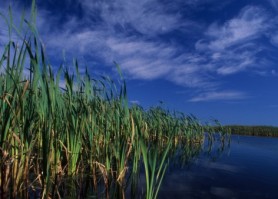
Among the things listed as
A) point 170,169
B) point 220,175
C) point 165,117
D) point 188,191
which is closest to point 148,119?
point 165,117

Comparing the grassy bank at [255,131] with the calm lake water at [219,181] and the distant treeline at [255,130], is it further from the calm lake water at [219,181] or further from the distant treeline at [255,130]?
the calm lake water at [219,181]

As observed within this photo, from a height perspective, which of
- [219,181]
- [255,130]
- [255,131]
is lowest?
[219,181]

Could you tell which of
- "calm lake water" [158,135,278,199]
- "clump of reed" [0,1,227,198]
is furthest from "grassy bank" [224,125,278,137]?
"clump of reed" [0,1,227,198]

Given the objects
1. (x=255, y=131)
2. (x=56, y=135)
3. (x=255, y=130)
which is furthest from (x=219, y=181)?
(x=255, y=130)

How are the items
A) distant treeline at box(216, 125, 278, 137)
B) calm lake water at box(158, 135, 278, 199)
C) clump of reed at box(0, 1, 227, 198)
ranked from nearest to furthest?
clump of reed at box(0, 1, 227, 198) < calm lake water at box(158, 135, 278, 199) < distant treeline at box(216, 125, 278, 137)

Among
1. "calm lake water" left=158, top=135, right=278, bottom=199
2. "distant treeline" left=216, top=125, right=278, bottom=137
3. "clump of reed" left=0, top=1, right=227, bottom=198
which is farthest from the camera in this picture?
"distant treeline" left=216, top=125, right=278, bottom=137

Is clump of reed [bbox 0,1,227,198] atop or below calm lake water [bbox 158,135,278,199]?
atop

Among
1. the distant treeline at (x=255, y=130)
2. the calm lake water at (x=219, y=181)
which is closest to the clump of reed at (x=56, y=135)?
the calm lake water at (x=219, y=181)

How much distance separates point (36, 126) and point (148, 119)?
Result: 742 cm

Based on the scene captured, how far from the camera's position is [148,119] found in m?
11.0

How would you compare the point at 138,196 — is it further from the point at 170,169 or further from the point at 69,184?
the point at 170,169

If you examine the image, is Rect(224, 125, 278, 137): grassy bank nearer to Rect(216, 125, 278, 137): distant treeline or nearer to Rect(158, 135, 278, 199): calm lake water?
Rect(216, 125, 278, 137): distant treeline

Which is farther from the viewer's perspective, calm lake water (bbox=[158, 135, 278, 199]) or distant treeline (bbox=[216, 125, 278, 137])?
distant treeline (bbox=[216, 125, 278, 137])

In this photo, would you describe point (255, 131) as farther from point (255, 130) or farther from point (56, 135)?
point (56, 135)
